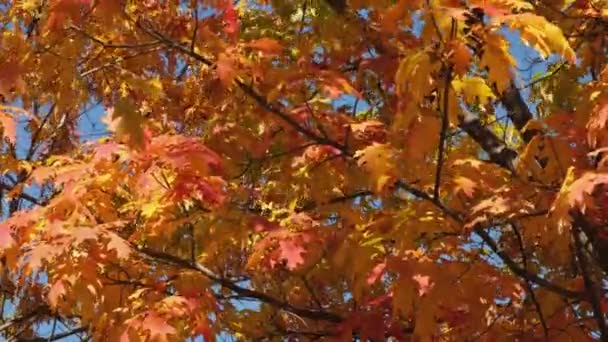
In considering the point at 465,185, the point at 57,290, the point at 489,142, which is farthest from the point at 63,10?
the point at 489,142

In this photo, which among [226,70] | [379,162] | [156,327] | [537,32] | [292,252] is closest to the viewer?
[537,32]

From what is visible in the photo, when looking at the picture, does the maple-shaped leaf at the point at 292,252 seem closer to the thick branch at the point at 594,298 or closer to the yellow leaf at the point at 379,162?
the yellow leaf at the point at 379,162

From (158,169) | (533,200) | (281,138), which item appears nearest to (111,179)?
(158,169)

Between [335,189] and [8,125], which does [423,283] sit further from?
[8,125]

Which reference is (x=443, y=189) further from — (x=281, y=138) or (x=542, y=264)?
(x=542, y=264)

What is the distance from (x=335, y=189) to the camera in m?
3.74

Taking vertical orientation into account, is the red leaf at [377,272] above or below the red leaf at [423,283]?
above

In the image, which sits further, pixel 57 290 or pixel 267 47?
pixel 267 47

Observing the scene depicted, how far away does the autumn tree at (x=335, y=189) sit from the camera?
2789mm

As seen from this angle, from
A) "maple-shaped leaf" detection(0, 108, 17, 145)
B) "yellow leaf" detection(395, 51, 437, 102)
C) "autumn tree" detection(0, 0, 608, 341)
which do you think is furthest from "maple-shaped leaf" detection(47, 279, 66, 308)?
"yellow leaf" detection(395, 51, 437, 102)

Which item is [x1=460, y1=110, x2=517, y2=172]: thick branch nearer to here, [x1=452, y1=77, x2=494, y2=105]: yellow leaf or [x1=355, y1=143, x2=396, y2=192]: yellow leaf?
[x1=452, y1=77, x2=494, y2=105]: yellow leaf

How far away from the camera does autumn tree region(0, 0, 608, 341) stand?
110 inches

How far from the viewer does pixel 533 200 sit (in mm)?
3061

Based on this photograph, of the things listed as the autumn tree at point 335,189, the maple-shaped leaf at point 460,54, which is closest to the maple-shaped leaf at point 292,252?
the autumn tree at point 335,189
